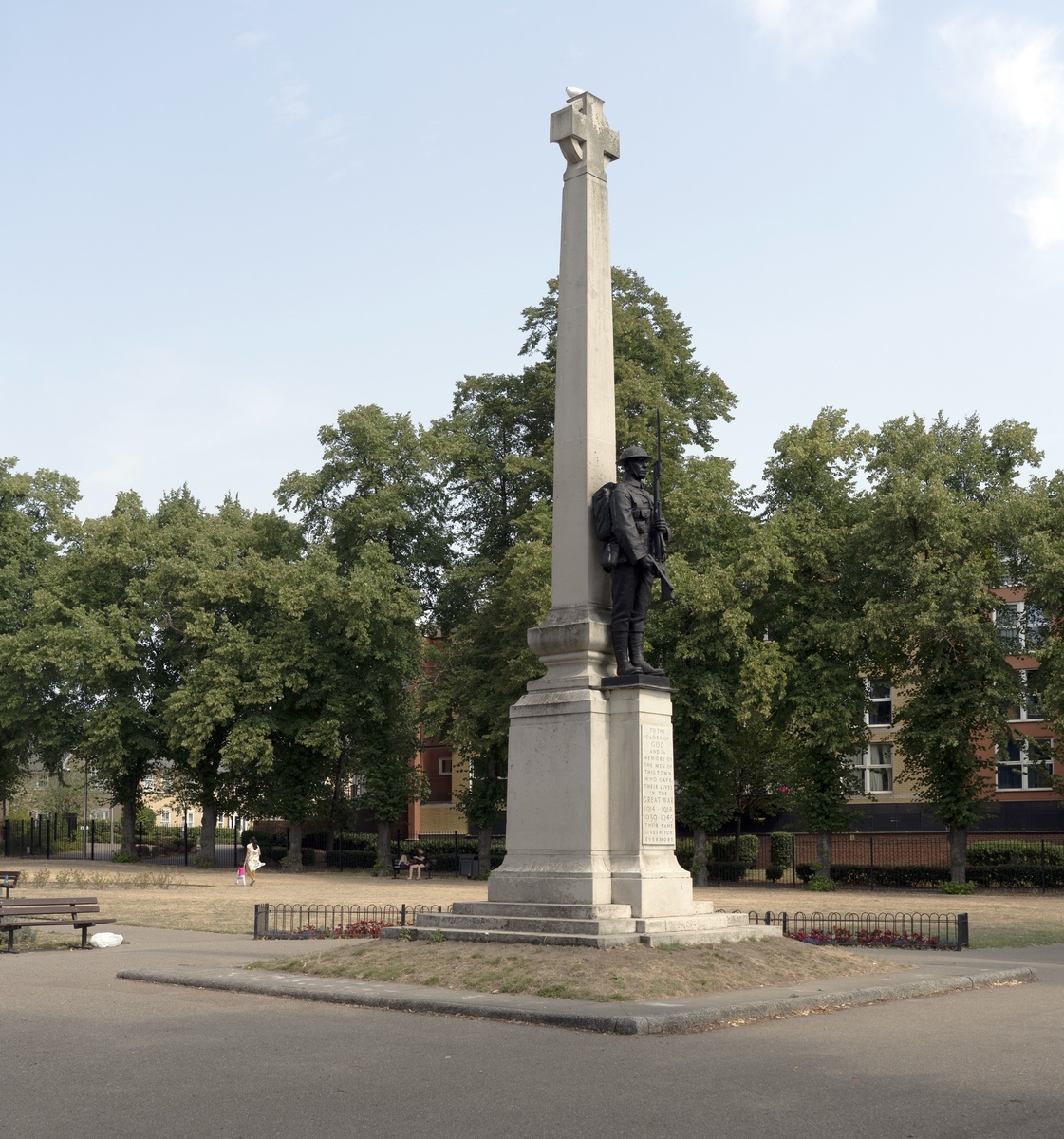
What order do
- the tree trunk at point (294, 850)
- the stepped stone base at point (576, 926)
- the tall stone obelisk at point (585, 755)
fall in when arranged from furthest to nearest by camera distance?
1. the tree trunk at point (294, 850)
2. the tall stone obelisk at point (585, 755)
3. the stepped stone base at point (576, 926)

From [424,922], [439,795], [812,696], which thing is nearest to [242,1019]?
[424,922]

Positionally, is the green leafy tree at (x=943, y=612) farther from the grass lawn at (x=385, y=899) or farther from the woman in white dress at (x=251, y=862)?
the woman in white dress at (x=251, y=862)

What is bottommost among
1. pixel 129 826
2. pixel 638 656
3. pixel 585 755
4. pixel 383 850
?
pixel 383 850

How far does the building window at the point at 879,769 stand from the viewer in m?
59.6

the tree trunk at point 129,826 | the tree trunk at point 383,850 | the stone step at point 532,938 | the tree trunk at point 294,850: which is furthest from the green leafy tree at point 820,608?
the tree trunk at point 129,826

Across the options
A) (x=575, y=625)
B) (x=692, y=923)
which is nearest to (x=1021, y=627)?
(x=575, y=625)

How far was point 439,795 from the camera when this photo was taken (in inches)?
2704

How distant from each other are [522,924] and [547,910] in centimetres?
32

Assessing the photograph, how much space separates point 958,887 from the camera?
37.2 metres

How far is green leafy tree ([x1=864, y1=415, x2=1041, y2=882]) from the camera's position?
119 feet

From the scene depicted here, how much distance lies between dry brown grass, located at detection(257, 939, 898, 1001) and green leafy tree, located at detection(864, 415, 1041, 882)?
23.2 metres

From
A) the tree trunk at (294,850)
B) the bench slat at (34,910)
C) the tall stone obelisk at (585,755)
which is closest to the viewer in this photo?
the tall stone obelisk at (585,755)

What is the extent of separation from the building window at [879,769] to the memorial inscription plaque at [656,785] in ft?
151

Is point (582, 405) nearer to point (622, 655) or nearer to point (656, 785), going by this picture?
point (622, 655)
